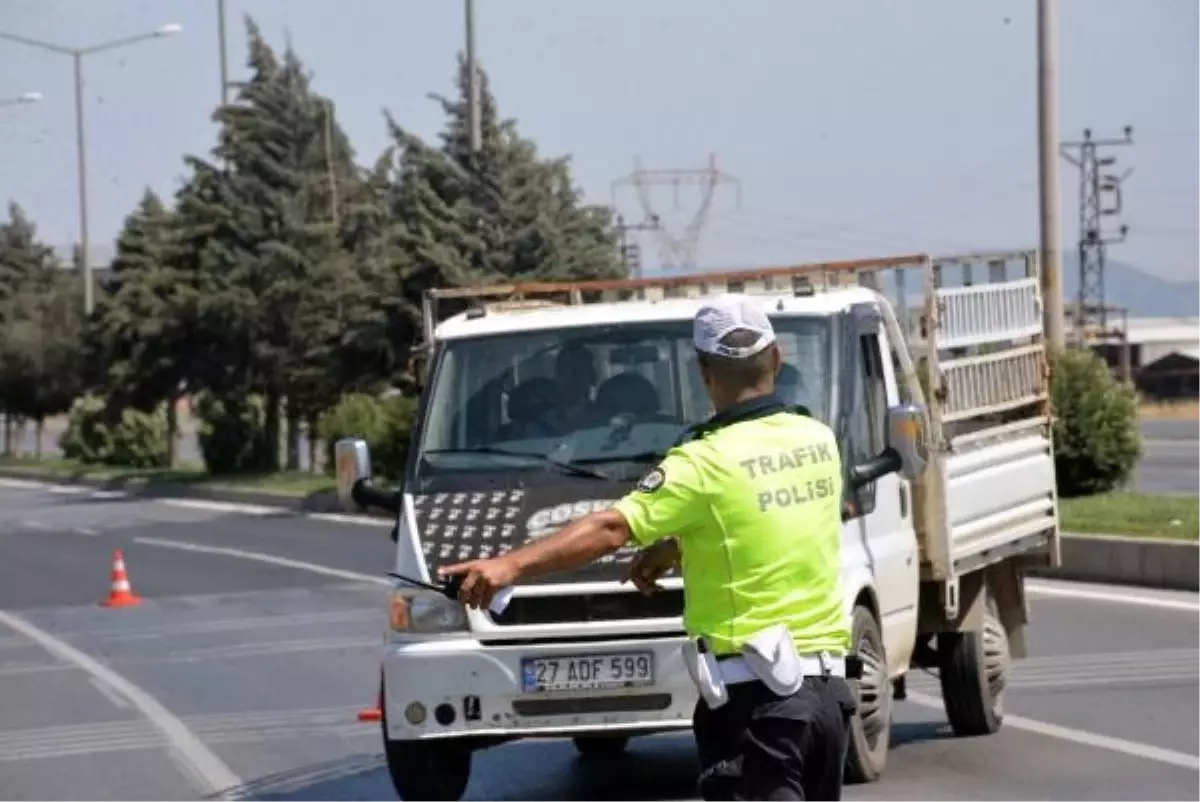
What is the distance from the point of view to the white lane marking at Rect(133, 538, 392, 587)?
80.8 feet

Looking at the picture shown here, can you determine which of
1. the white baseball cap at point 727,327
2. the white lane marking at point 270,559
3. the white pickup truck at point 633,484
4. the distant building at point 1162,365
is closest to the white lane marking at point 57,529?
the white lane marking at point 270,559

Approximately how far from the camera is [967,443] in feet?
36.6

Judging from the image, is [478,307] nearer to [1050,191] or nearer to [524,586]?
[524,586]

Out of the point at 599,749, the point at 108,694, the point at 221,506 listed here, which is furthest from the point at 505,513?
the point at 221,506

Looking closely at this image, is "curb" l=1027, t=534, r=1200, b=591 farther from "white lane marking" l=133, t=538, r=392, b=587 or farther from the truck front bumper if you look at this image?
the truck front bumper

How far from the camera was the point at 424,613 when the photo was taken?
9523 mm

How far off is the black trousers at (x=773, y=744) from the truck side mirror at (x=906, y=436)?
375cm

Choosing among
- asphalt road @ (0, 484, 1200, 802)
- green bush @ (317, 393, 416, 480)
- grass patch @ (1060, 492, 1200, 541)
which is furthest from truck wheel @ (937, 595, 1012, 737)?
green bush @ (317, 393, 416, 480)

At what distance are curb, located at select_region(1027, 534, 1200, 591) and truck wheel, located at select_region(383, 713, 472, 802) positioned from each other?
30.7 ft

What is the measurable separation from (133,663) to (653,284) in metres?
7.50

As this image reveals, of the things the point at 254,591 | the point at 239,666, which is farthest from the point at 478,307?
the point at 254,591

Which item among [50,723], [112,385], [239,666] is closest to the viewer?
[50,723]

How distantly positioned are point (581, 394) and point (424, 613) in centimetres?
119

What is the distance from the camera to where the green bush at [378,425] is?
38688 millimetres
